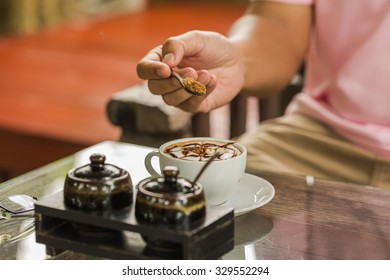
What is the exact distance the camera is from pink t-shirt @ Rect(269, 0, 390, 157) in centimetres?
127

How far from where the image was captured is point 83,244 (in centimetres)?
77

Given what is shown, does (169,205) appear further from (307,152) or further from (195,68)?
(307,152)

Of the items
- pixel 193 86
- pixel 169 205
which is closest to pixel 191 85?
pixel 193 86

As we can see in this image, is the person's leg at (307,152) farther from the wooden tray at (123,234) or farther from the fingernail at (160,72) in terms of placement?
the wooden tray at (123,234)

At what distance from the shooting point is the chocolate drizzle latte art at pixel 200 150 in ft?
2.84

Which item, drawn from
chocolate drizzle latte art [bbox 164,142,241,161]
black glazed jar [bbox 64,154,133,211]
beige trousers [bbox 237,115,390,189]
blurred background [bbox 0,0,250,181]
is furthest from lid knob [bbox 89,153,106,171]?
→ blurred background [bbox 0,0,250,181]

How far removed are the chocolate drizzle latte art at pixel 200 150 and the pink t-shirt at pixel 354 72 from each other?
0.45 meters

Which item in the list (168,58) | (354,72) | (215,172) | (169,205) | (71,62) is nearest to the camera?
(169,205)

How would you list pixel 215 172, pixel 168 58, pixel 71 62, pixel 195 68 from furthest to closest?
pixel 71 62
pixel 195 68
pixel 168 58
pixel 215 172

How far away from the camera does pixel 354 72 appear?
1301 millimetres

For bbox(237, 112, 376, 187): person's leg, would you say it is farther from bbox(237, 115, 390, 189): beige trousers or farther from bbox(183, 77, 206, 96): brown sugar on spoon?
bbox(183, 77, 206, 96): brown sugar on spoon

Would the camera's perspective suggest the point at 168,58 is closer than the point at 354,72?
Yes

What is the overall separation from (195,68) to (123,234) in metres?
0.39

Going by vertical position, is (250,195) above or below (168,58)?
below
